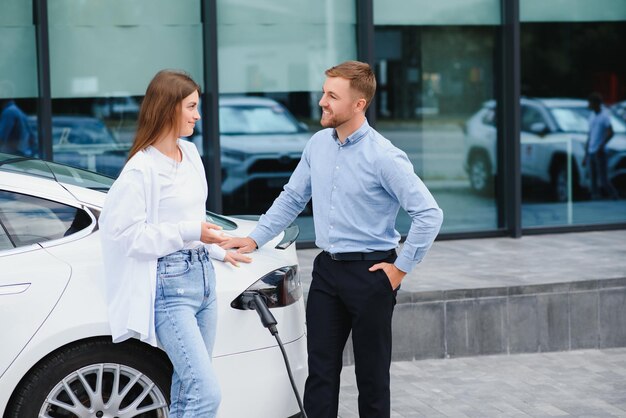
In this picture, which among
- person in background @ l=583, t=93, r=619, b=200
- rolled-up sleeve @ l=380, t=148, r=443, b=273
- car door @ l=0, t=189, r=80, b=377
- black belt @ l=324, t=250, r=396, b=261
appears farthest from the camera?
person in background @ l=583, t=93, r=619, b=200

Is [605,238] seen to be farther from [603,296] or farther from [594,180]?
[603,296]

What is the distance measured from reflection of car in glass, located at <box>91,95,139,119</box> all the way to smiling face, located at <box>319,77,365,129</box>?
18.1ft

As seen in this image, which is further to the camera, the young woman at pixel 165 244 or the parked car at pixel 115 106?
the parked car at pixel 115 106

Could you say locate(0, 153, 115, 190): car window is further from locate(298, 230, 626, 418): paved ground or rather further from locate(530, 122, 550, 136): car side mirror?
locate(530, 122, 550, 136): car side mirror

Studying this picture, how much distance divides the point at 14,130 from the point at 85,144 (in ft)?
1.97

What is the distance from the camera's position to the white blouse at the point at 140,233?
3955 mm

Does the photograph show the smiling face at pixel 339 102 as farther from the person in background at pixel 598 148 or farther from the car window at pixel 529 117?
the person in background at pixel 598 148

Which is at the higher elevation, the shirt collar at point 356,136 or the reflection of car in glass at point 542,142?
the shirt collar at point 356,136

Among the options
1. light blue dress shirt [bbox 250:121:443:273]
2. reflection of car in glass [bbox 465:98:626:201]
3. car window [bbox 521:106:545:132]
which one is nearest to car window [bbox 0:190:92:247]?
light blue dress shirt [bbox 250:121:443:273]

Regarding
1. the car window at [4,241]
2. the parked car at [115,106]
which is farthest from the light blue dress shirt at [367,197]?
the parked car at [115,106]

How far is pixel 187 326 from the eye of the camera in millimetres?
4094

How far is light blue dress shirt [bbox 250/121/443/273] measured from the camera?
4.45 m

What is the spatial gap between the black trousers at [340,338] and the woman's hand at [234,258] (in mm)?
332

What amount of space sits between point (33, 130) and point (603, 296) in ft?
16.3
